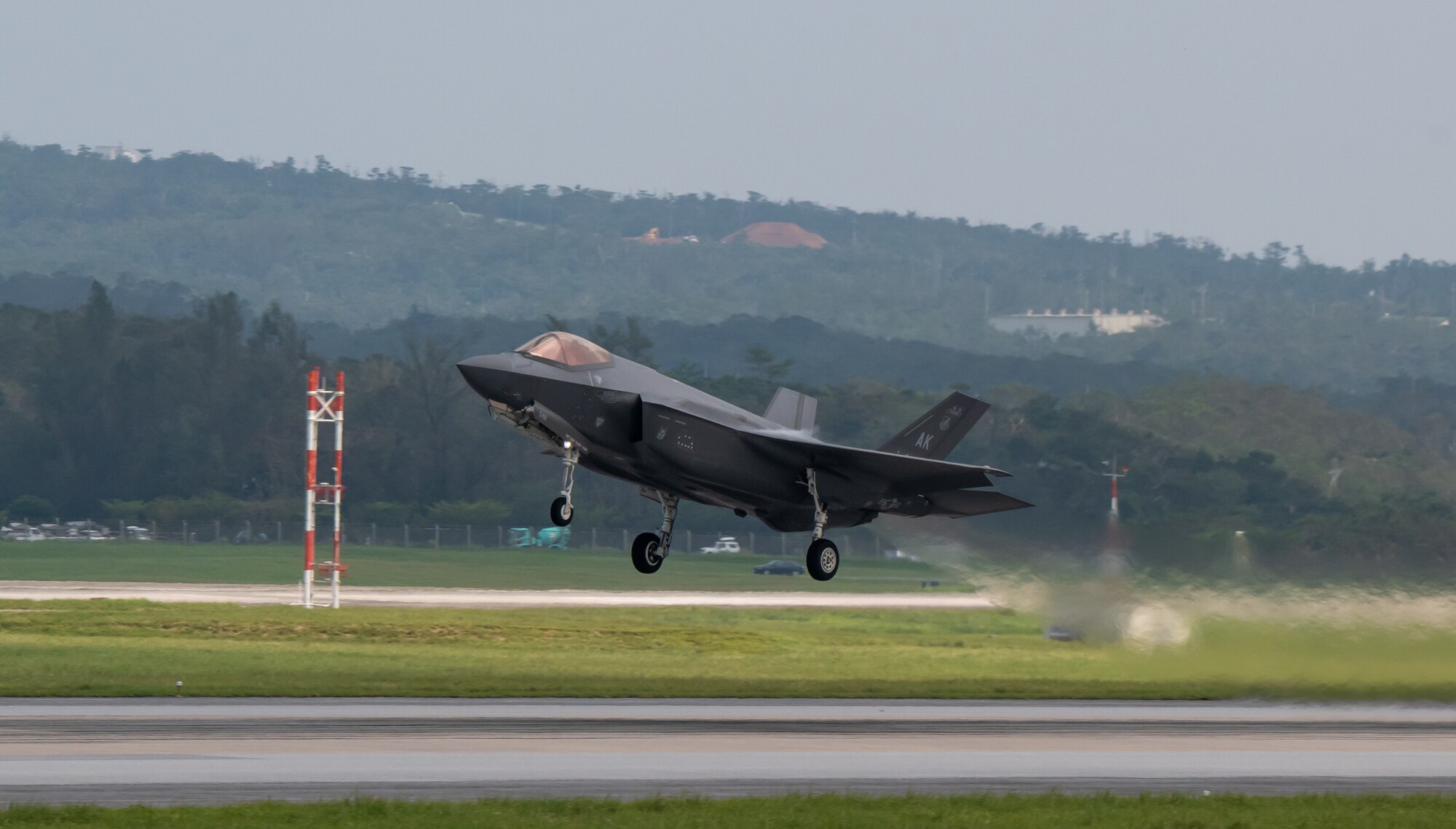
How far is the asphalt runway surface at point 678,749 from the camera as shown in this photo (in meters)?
26.3

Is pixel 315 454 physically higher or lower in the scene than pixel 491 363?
lower

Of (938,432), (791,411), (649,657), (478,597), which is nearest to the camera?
(938,432)

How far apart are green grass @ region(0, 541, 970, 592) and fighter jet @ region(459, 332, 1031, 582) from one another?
4231 cm

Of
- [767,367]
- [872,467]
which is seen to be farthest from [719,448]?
[767,367]

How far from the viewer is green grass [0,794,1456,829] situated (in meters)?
22.7

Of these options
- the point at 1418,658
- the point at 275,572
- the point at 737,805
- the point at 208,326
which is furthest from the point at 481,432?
A: the point at 737,805

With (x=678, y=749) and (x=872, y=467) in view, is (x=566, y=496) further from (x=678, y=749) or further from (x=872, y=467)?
(x=872, y=467)

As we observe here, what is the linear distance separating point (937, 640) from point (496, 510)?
70.3m

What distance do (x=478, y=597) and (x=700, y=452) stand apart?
145 ft

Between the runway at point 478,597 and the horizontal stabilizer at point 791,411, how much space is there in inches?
1246

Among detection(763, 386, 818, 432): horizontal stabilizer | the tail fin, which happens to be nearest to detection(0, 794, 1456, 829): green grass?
the tail fin

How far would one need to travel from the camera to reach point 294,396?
470ft

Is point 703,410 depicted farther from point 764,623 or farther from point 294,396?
point 294,396

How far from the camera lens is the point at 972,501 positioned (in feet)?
113
